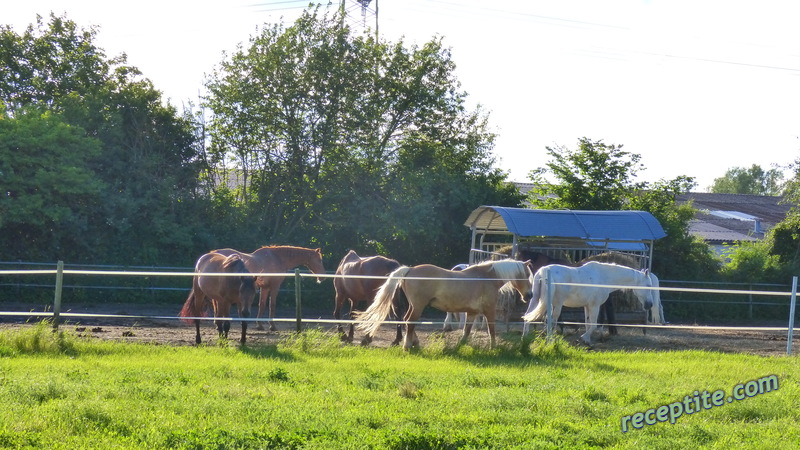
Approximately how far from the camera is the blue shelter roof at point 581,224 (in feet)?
53.8

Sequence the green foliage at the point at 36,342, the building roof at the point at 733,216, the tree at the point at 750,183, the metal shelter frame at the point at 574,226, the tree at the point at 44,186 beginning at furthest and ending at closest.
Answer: the tree at the point at 750,183 < the building roof at the point at 733,216 < the tree at the point at 44,186 < the metal shelter frame at the point at 574,226 < the green foliage at the point at 36,342

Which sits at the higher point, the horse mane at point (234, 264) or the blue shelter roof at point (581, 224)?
the blue shelter roof at point (581, 224)

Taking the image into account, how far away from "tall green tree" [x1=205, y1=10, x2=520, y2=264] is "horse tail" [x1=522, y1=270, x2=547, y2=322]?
29.5ft

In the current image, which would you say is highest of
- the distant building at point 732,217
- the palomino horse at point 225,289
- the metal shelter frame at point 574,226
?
the distant building at point 732,217

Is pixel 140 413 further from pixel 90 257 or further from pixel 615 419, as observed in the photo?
pixel 90 257

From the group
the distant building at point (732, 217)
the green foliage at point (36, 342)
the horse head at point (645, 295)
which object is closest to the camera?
the green foliage at point (36, 342)

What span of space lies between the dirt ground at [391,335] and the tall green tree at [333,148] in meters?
5.13

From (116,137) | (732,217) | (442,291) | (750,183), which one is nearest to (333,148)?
(116,137)

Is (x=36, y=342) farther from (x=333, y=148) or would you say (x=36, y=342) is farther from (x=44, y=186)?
(x=333, y=148)

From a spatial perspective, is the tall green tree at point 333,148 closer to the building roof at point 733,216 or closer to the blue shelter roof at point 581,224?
the blue shelter roof at point 581,224

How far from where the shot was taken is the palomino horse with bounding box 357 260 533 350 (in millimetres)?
11102

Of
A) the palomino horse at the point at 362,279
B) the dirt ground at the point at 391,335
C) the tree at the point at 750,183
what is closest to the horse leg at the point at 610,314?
the dirt ground at the point at 391,335

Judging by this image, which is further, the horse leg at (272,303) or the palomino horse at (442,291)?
the horse leg at (272,303)

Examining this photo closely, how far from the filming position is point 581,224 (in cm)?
1695
